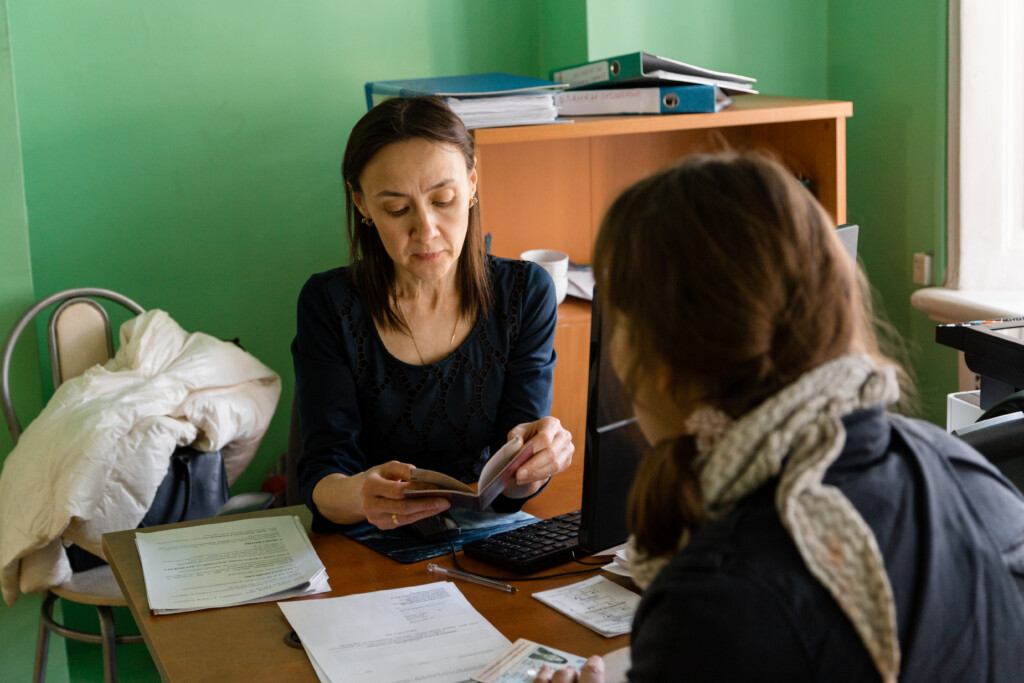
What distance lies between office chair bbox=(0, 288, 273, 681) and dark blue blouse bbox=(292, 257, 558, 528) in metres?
0.48

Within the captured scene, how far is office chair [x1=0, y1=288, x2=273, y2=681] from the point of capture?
193 centimetres

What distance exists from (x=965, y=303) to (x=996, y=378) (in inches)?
37.4

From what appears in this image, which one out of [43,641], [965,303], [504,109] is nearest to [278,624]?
[43,641]

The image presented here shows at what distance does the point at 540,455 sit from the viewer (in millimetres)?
1408

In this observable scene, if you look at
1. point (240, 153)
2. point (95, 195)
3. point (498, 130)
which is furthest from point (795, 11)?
point (95, 195)

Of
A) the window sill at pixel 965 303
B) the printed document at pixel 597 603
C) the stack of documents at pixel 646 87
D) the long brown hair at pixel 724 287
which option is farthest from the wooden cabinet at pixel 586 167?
the long brown hair at pixel 724 287

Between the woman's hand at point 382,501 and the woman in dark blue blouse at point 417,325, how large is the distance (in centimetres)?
11

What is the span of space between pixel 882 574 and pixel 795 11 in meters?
2.45

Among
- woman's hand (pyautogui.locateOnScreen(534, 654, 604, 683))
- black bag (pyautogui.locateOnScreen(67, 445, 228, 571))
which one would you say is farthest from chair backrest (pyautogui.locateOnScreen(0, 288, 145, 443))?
woman's hand (pyautogui.locateOnScreen(534, 654, 604, 683))

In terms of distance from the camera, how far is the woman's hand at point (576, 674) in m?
0.88

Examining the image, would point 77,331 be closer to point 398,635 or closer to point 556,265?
point 556,265

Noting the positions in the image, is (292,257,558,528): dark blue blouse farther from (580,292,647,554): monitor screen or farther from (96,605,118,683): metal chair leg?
(96,605,118,683): metal chair leg

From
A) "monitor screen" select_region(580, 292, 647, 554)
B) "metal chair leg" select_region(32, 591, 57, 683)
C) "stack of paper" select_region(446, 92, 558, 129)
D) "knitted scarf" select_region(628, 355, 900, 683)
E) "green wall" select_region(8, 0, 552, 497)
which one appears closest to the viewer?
"knitted scarf" select_region(628, 355, 900, 683)

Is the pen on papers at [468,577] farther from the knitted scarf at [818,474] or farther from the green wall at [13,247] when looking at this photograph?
the green wall at [13,247]
